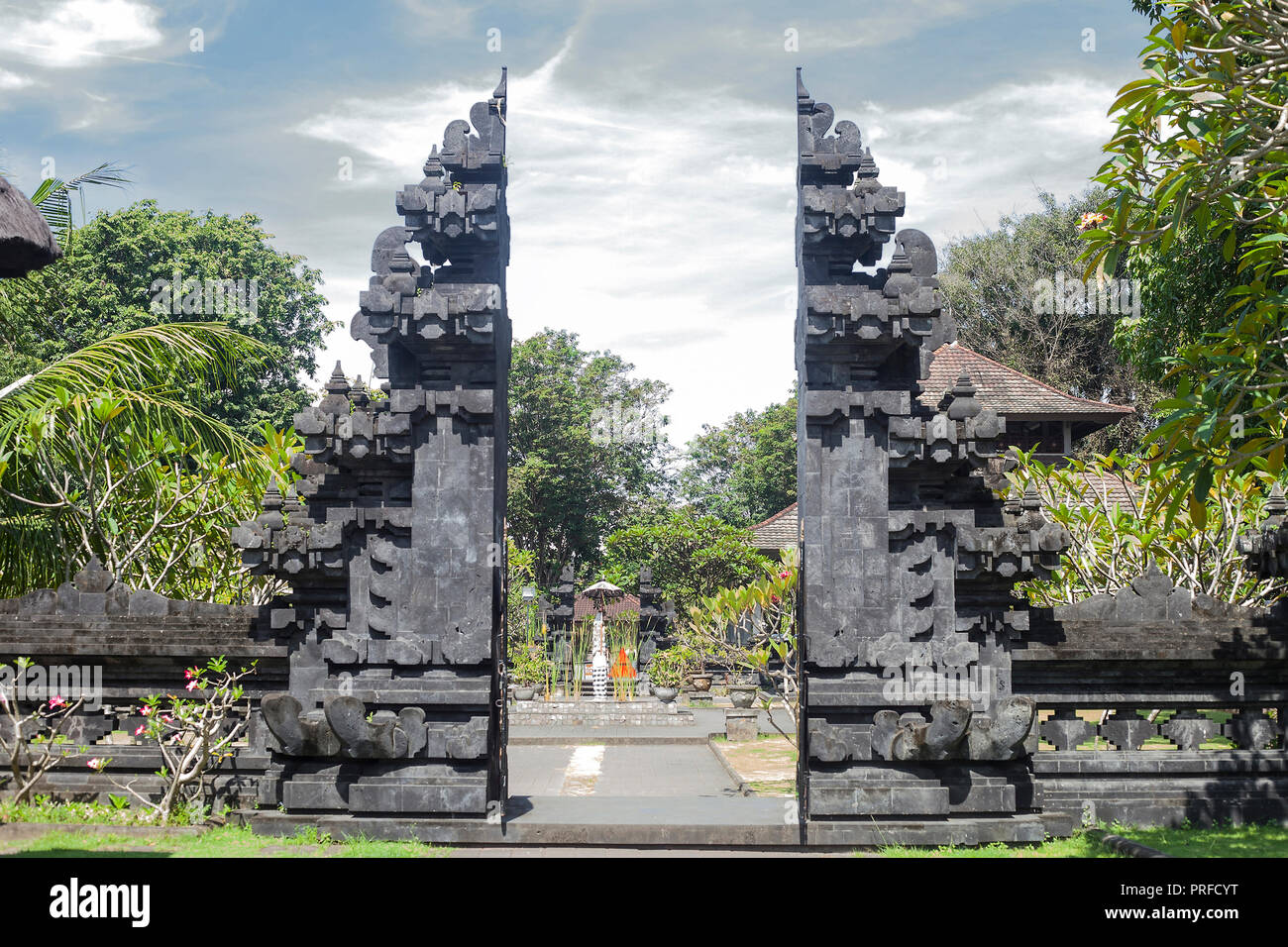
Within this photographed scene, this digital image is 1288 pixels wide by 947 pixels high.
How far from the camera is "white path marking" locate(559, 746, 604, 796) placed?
12805 mm

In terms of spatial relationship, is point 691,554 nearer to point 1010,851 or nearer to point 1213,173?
point 1010,851

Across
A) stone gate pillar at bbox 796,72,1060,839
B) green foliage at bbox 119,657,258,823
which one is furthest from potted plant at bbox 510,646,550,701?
stone gate pillar at bbox 796,72,1060,839

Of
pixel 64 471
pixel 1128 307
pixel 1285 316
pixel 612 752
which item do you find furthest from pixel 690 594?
pixel 1285 316

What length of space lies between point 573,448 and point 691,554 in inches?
417

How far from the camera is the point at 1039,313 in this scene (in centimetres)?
3425

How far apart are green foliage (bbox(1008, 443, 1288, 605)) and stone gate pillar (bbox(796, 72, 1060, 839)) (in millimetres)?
3929

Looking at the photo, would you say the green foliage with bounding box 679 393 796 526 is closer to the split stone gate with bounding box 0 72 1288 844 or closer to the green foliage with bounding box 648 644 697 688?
the green foliage with bounding box 648 644 697 688

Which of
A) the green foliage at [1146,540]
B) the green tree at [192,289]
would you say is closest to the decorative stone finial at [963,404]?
the green foliage at [1146,540]

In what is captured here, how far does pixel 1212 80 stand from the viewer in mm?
6785

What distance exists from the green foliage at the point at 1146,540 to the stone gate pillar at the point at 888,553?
3929 mm

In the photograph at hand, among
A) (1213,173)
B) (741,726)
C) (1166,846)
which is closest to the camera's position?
(1213,173)

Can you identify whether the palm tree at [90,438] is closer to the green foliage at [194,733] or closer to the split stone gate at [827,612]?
the split stone gate at [827,612]

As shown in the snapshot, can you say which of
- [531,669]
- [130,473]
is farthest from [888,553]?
[531,669]
